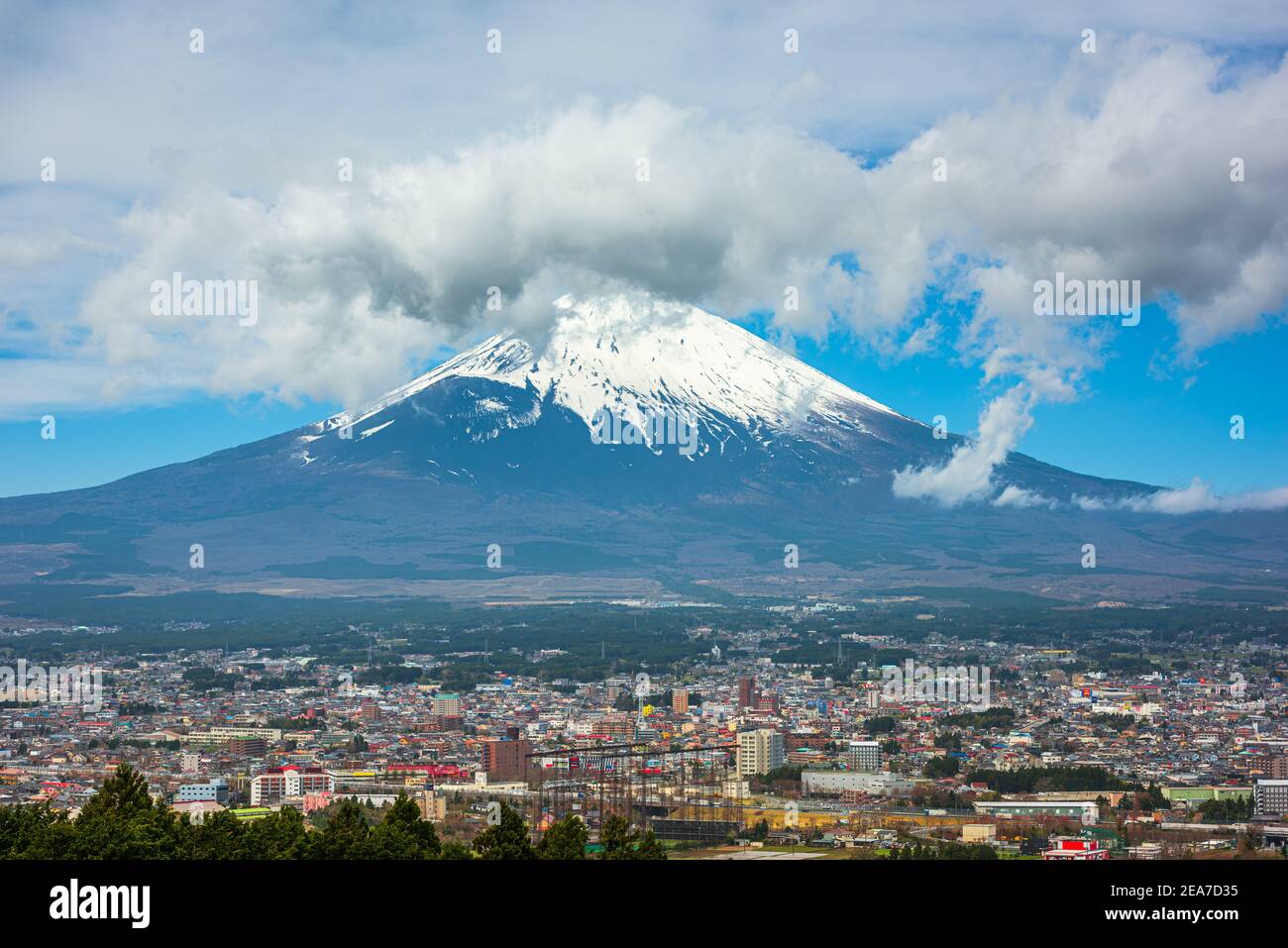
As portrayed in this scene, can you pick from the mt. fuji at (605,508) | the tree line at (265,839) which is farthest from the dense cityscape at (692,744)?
the mt. fuji at (605,508)

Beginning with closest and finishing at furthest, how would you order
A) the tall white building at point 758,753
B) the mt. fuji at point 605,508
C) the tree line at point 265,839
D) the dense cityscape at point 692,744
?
the tree line at point 265,839 → the dense cityscape at point 692,744 → the tall white building at point 758,753 → the mt. fuji at point 605,508

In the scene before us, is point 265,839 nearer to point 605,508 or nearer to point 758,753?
point 758,753

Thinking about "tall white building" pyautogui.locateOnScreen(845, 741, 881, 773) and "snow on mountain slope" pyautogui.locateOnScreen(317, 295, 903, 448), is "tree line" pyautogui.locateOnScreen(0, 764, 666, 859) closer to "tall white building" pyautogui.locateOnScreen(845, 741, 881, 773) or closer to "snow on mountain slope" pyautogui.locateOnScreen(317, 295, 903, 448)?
"tall white building" pyautogui.locateOnScreen(845, 741, 881, 773)

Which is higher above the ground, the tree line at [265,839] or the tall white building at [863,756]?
the tree line at [265,839]

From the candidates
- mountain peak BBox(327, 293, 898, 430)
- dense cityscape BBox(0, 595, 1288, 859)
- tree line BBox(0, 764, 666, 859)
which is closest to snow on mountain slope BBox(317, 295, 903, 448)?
mountain peak BBox(327, 293, 898, 430)

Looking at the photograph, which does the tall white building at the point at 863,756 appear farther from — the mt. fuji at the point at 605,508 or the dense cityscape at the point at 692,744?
the mt. fuji at the point at 605,508

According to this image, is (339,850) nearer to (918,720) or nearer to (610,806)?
(610,806)

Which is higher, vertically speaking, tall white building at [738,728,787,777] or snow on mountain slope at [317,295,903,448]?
snow on mountain slope at [317,295,903,448]

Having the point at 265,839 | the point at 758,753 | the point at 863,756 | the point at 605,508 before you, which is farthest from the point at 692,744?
the point at 605,508
